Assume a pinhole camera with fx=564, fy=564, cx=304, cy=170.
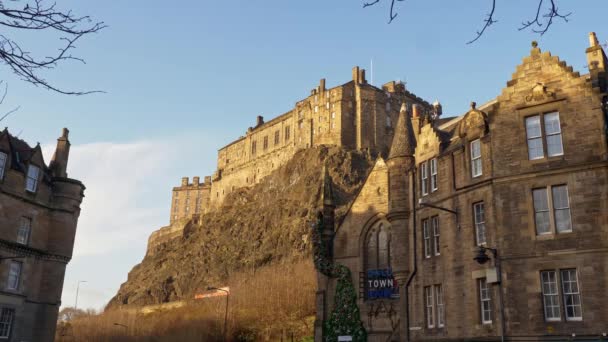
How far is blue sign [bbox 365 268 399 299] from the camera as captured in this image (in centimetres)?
3131

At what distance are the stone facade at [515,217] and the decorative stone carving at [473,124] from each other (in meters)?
0.06

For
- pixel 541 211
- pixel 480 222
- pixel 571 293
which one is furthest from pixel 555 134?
pixel 571 293

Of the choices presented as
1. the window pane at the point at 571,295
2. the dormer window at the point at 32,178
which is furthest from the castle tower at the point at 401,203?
the dormer window at the point at 32,178

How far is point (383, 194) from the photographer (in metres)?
34.2

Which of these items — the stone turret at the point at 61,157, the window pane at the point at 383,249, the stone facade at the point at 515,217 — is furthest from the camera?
the stone turret at the point at 61,157

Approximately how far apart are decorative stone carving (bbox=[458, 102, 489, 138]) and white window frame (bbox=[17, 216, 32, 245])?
29.5 m

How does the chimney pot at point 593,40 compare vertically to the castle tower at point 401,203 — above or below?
above

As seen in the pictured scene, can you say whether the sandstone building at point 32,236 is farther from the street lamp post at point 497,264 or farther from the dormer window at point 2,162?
the street lamp post at point 497,264

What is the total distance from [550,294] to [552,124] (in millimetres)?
6674

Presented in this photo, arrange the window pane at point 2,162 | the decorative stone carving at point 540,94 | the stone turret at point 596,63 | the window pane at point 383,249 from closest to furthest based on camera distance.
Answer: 1. the decorative stone carving at point 540,94
2. the stone turret at point 596,63
3. the window pane at point 383,249
4. the window pane at point 2,162

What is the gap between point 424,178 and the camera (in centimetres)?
2808

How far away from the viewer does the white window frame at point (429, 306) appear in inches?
1000

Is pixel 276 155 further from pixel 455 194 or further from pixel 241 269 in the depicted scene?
pixel 455 194

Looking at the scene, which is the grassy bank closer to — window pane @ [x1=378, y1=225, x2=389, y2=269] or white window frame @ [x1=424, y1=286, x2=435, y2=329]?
window pane @ [x1=378, y1=225, x2=389, y2=269]
